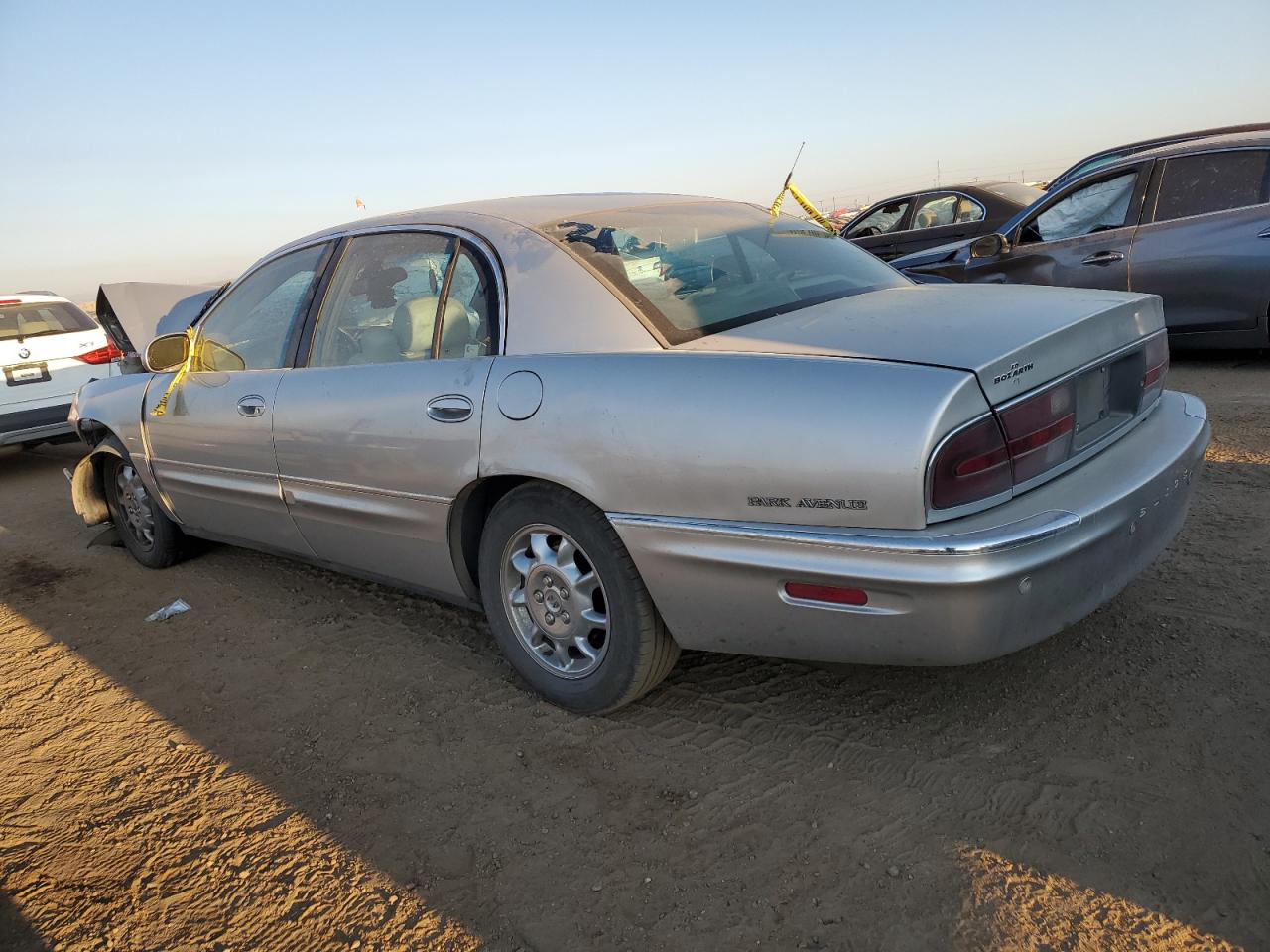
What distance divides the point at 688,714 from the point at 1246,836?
4.71ft

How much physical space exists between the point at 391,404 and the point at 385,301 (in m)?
0.52

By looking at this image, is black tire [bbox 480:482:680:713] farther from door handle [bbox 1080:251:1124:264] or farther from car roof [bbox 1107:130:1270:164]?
car roof [bbox 1107:130:1270:164]

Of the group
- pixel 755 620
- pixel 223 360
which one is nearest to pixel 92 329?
pixel 223 360

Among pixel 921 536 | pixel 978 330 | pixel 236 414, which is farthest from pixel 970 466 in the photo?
pixel 236 414

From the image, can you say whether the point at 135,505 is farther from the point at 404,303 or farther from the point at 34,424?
the point at 34,424

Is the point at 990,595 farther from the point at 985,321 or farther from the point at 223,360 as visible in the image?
the point at 223,360

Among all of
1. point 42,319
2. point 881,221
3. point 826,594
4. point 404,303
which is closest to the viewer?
point 826,594

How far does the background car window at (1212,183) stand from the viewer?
598 cm

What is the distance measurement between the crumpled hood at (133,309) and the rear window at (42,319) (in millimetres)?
756

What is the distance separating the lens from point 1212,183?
20.3 ft

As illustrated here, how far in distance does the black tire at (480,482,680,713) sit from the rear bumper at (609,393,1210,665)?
95 mm

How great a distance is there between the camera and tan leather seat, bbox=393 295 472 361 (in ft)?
9.89

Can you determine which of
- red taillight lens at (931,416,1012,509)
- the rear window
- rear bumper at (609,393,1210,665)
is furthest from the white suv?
red taillight lens at (931,416,1012,509)

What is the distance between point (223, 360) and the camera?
4.05 metres
